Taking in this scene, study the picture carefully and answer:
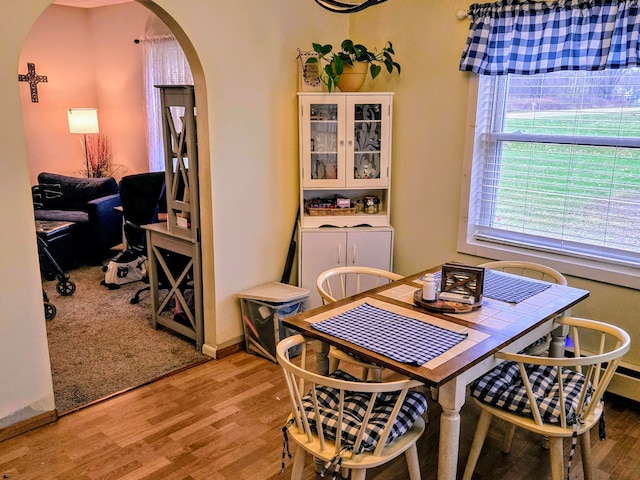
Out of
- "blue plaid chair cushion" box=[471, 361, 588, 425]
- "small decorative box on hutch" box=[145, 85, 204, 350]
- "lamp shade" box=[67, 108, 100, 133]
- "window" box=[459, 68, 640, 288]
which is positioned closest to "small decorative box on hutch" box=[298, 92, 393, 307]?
"window" box=[459, 68, 640, 288]

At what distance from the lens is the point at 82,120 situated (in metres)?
6.14

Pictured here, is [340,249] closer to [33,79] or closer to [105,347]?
[105,347]

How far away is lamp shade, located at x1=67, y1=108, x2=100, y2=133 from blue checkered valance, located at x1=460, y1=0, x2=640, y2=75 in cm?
449

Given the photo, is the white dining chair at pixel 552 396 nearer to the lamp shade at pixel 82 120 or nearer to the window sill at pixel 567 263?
the window sill at pixel 567 263

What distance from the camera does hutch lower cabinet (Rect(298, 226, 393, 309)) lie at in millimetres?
3684

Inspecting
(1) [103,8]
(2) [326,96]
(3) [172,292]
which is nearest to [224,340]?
(3) [172,292]

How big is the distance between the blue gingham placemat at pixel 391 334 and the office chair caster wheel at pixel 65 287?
3265mm

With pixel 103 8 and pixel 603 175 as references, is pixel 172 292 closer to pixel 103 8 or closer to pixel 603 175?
pixel 603 175

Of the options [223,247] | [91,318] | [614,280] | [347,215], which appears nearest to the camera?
[614,280]

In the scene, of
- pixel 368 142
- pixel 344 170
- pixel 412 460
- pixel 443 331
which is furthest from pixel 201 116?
pixel 412 460

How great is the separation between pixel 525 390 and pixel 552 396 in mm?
117

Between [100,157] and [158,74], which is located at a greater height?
[158,74]

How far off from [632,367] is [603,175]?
3.38 feet

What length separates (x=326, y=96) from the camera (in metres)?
3.57
